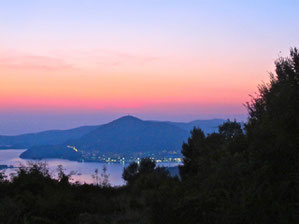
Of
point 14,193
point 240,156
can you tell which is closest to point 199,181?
point 240,156

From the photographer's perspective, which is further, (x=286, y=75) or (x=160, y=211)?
(x=286, y=75)

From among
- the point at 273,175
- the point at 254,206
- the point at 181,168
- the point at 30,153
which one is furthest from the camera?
the point at 30,153

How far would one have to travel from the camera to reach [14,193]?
36.9ft

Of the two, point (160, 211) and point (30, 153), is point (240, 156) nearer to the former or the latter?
point (160, 211)

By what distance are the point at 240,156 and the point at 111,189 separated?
870 cm

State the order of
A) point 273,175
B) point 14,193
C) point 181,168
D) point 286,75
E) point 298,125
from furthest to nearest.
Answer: point 181,168 < point 14,193 < point 286,75 < point 298,125 < point 273,175

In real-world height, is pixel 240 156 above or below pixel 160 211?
above

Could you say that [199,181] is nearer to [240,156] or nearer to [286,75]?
[240,156]

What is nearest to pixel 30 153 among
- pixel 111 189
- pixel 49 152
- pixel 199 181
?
pixel 49 152

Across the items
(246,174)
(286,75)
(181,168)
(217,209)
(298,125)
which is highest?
(286,75)

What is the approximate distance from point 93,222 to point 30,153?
418 feet

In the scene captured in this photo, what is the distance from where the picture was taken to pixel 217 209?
652 centimetres

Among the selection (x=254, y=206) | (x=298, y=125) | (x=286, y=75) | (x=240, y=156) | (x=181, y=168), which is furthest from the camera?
(x=181, y=168)

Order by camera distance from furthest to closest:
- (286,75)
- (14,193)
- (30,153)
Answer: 1. (30,153)
2. (14,193)
3. (286,75)
